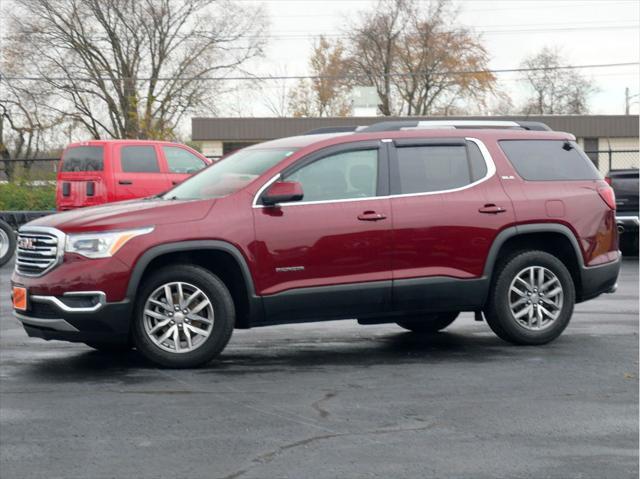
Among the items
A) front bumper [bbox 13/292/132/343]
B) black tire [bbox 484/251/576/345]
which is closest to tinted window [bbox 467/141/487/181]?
black tire [bbox 484/251/576/345]

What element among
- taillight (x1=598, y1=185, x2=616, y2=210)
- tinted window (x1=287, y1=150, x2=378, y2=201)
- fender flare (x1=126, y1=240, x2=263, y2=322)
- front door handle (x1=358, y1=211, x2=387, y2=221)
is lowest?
fender flare (x1=126, y1=240, x2=263, y2=322)

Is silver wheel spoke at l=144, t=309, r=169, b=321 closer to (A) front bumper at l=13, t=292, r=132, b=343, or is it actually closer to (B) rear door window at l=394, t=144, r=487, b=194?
(A) front bumper at l=13, t=292, r=132, b=343

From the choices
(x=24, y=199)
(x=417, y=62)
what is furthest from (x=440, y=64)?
(x=24, y=199)

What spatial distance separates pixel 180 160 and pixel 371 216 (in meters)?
12.1

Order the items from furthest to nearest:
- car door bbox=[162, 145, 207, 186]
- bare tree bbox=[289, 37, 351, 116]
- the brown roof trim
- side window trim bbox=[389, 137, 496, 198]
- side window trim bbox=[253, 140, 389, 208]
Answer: bare tree bbox=[289, 37, 351, 116]
the brown roof trim
car door bbox=[162, 145, 207, 186]
side window trim bbox=[389, 137, 496, 198]
side window trim bbox=[253, 140, 389, 208]

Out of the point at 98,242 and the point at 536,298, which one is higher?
the point at 98,242

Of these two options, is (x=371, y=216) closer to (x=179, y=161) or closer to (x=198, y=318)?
(x=198, y=318)

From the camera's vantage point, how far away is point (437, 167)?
963cm

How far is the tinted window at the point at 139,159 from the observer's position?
20.5 meters

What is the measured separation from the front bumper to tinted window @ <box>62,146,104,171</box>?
1198 centimetres

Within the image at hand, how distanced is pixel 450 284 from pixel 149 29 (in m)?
46.0

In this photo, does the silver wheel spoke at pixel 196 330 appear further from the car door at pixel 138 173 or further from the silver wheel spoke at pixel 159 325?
the car door at pixel 138 173

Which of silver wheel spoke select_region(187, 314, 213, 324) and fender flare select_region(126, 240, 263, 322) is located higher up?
fender flare select_region(126, 240, 263, 322)

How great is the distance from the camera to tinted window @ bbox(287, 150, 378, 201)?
30.2 ft
